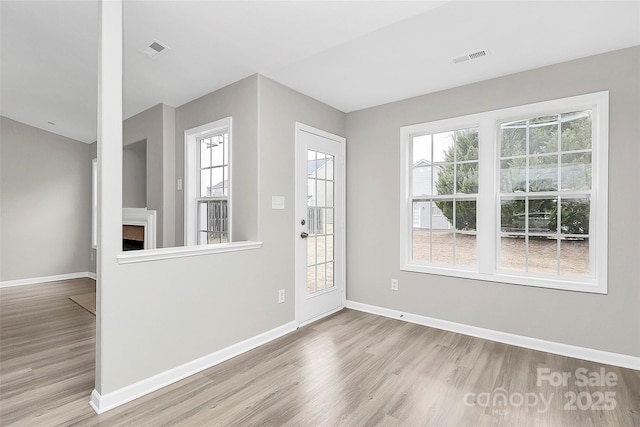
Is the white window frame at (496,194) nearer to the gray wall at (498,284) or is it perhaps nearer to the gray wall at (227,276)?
the gray wall at (498,284)

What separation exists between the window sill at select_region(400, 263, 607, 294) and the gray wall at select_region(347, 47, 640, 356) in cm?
5

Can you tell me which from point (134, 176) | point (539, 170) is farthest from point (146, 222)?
point (539, 170)

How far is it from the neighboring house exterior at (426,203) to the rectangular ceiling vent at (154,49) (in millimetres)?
2750

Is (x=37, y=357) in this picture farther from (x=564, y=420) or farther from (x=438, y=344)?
(x=564, y=420)

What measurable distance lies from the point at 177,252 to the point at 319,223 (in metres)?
1.76

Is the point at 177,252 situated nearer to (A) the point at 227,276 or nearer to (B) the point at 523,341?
(A) the point at 227,276

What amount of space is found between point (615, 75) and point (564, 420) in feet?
8.48

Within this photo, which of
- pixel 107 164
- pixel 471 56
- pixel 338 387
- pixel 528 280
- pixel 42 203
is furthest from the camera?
pixel 42 203

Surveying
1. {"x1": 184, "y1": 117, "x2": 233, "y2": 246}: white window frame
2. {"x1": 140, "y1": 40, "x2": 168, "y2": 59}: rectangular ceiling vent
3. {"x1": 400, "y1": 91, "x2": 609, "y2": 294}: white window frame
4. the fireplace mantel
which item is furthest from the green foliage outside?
the fireplace mantel

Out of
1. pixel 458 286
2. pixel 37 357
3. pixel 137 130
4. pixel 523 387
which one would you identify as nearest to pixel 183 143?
pixel 137 130

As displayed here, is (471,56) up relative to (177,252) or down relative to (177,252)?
up

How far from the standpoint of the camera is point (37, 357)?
263 cm

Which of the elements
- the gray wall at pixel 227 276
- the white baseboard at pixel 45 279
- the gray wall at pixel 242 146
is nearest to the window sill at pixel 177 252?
the gray wall at pixel 227 276

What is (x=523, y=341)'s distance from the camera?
111 inches
